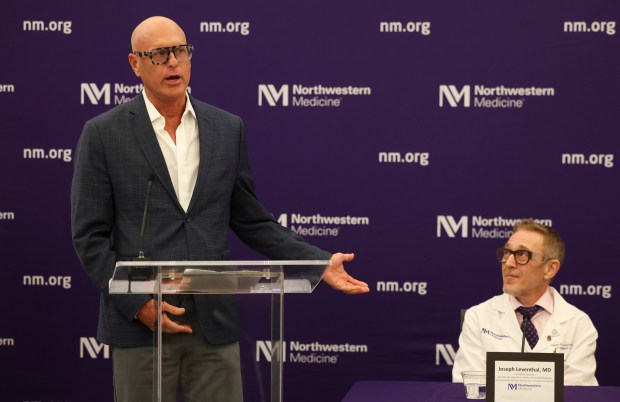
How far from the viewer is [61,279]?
5074mm

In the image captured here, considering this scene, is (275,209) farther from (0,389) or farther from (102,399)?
(0,389)

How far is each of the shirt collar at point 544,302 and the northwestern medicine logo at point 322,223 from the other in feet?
3.94

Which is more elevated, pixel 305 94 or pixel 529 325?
pixel 305 94

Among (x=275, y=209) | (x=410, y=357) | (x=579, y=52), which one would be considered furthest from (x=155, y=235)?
(x=579, y=52)

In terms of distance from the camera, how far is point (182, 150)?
3.25 meters

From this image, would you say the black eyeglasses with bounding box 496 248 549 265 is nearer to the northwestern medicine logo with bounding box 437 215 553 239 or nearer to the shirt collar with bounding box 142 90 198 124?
the northwestern medicine logo with bounding box 437 215 553 239

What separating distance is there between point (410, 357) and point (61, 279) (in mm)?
1952

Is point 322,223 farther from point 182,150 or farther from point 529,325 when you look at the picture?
point 182,150

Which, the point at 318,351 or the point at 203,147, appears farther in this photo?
the point at 318,351

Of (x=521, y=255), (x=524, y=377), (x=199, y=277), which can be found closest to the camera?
(x=199, y=277)

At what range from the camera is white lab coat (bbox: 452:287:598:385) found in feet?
12.0

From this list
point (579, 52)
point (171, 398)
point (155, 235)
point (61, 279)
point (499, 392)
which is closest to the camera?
point (171, 398)

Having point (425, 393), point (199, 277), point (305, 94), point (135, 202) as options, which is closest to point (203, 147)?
point (135, 202)

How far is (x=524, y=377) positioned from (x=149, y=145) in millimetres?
1462
